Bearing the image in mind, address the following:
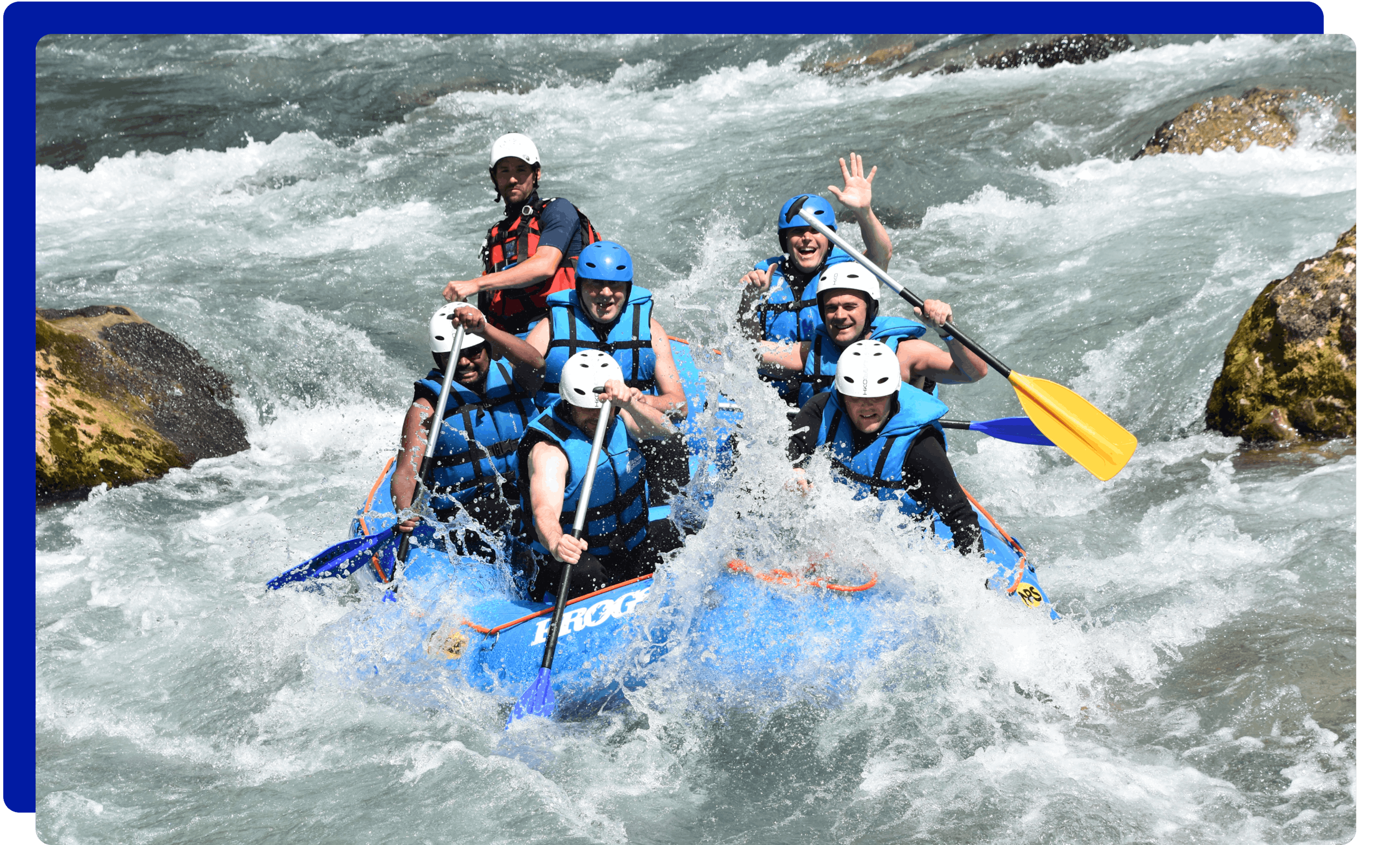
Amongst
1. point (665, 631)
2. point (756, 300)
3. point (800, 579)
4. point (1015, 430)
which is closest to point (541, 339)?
point (756, 300)

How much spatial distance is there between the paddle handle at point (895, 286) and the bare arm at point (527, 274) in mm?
1090

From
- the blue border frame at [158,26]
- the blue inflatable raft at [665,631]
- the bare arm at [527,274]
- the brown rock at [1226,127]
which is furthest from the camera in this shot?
the brown rock at [1226,127]

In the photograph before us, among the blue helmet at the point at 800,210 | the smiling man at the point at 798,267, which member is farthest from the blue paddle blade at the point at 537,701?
the blue helmet at the point at 800,210

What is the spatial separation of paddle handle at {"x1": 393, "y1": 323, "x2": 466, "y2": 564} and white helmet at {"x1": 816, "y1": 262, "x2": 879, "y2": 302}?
1.48 metres

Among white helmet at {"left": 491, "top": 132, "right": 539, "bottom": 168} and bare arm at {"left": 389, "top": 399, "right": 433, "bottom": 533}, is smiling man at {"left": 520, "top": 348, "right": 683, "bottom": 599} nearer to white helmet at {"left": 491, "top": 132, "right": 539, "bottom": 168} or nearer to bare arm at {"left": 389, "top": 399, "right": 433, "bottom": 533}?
bare arm at {"left": 389, "top": 399, "right": 433, "bottom": 533}

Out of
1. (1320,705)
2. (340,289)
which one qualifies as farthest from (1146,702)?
(340,289)

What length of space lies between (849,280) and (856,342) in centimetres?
26

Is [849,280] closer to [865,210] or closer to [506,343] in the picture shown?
[865,210]

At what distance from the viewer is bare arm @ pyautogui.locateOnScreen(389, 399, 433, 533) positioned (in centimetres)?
498

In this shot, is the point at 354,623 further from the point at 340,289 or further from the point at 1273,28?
the point at 340,289

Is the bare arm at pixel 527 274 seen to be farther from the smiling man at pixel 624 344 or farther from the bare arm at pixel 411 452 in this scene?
the bare arm at pixel 411 452

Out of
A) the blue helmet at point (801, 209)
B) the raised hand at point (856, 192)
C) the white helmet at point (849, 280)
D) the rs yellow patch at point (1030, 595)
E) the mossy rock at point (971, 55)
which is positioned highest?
the mossy rock at point (971, 55)

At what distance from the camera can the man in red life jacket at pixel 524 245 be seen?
4.86 meters

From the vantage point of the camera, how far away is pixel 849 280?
4707mm
